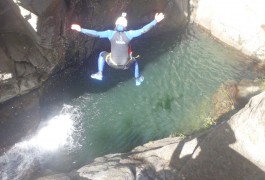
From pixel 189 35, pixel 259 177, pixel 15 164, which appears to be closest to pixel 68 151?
pixel 15 164

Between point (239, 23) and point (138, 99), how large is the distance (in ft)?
32.8

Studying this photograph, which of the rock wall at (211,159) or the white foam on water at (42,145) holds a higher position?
the rock wall at (211,159)

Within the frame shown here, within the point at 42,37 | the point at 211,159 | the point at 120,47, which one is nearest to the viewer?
the point at 211,159

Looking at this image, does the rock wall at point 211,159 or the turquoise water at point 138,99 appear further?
the turquoise water at point 138,99

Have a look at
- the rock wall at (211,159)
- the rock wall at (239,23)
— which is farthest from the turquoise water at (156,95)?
the rock wall at (211,159)

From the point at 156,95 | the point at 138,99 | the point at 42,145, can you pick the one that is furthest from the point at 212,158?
the point at 42,145

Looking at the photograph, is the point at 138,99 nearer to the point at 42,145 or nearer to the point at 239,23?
the point at 42,145

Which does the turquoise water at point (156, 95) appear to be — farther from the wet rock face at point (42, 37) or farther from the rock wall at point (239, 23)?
the wet rock face at point (42, 37)

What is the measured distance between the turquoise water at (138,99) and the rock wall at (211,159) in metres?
3.17

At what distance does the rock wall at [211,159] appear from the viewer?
9.66 meters

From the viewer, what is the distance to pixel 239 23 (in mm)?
22203

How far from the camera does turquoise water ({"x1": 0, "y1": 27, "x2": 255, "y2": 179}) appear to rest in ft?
49.2

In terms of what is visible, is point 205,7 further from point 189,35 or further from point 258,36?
point 258,36

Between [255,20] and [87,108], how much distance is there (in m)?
13.1
